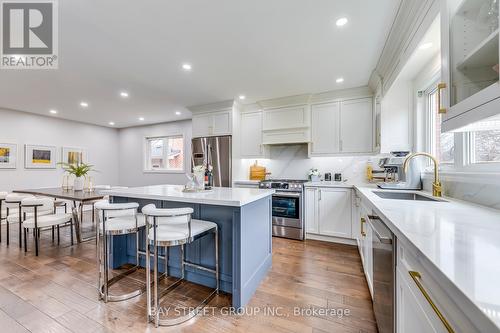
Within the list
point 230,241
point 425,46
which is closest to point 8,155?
point 230,241

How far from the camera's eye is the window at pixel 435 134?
2.03m

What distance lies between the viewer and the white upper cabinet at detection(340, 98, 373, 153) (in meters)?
3.38

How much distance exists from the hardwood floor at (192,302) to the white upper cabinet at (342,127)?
1804 millimetres

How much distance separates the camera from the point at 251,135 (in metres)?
4.29

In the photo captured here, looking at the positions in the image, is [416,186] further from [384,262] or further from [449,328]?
[449,328]

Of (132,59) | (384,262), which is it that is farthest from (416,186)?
(132,59)

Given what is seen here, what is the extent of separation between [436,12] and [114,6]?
Answer: 246cm

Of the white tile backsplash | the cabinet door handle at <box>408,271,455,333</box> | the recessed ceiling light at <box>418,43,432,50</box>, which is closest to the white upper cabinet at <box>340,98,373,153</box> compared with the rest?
the white tile backsplash

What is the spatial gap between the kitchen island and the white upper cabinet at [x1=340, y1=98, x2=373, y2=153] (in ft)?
6.63

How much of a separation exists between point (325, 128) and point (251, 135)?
147 centimetres

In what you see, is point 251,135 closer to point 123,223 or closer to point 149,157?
point 123,223

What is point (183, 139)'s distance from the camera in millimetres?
5711

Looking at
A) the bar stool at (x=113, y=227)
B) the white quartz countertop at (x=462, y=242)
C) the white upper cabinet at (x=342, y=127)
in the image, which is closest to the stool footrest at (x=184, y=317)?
the bar stool at (x=113, y=227)

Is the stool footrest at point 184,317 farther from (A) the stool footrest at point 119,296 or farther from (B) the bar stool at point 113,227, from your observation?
(B) the bar stool at point 113,227
